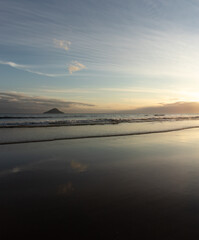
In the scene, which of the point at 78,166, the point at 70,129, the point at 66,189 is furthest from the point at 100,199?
the point at 70,129

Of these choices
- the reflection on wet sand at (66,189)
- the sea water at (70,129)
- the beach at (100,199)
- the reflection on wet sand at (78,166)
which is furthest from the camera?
the sea water at (70,129)

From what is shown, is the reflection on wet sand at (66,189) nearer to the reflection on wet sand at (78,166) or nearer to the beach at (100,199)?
the beach at (100,199)

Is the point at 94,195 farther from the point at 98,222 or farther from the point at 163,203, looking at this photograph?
the point at 163,203

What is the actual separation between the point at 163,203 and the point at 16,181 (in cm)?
415

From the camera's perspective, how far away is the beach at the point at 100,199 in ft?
10.3

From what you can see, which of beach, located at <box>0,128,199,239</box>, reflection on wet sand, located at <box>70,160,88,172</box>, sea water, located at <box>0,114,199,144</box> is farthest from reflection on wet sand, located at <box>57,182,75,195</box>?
sea water, located at <box>0,114,199,144</box>

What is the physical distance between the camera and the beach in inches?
124

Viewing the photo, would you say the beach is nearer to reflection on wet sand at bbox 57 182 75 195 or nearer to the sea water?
reflection on wet sand at bbox 57 182 75 195

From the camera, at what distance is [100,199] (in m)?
4.25

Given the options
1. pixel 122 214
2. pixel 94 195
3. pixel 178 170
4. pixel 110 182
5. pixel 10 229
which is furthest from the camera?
pixel 178 170

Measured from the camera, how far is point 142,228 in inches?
126

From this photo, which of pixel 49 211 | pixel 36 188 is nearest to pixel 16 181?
pixel 36 188

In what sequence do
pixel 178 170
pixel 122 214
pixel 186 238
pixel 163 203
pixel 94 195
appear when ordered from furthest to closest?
pixel 178 170, pixel 94 195, pixel 163 203, pixel 122 214, pixel 186 238

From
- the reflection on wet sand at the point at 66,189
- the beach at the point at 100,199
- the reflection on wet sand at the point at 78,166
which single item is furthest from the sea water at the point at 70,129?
the reflection on wet sand at the point at 66,189
